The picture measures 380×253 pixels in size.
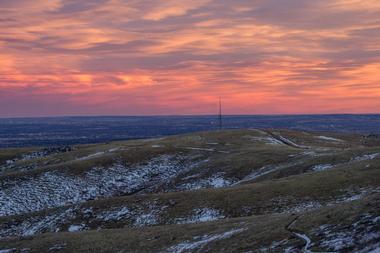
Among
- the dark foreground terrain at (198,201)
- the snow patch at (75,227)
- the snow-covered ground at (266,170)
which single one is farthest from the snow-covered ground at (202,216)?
the snow-covered ground at (266,170)

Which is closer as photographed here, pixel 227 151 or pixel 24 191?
pixel 24 191

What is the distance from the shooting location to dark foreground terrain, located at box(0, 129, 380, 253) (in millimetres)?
27078

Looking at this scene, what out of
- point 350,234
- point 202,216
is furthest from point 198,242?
point 202,216

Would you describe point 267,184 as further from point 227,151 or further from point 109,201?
point 227,151

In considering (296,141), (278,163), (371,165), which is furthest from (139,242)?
(296,141)

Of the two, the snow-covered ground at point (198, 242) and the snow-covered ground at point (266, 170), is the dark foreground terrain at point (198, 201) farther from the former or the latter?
the snow-covered ground at point (266, 170)

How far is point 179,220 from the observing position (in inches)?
1756

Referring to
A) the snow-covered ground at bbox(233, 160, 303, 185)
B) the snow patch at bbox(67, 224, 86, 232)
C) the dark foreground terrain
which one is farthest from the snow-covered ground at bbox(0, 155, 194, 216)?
the snow patch at bbox(67, 224, 86, 232)

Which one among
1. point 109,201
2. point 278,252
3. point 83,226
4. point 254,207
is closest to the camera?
point 278,252

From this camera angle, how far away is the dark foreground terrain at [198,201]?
27078mm

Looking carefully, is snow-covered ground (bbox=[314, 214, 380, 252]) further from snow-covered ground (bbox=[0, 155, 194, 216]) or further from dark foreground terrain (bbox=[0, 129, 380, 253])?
snow-covered ground (bbox=[0, 155, 194, 216])

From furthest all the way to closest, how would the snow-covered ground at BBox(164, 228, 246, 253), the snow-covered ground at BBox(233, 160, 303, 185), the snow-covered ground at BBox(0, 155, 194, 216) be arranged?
the snow-covered ground at BBox(0, 155, 194, 216), the snow-covered ground at BBox(233, 160, 303, 185), the snow-covered ground at BBox(164, 228, 246, 253)

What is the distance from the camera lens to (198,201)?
4841 centimetres

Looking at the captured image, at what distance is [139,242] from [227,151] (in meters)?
55.4
